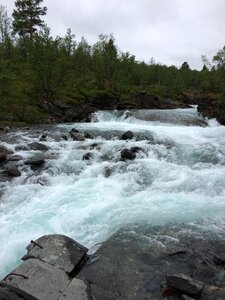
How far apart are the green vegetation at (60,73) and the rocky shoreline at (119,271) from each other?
21.9 metres

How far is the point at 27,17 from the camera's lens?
5822 centimetres

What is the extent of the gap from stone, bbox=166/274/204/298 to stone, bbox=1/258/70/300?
2088 mm

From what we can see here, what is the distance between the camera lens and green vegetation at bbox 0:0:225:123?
30766mm

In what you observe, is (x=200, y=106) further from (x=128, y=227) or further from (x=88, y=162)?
(x=128, y=227)

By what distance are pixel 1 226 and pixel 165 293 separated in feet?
18.2

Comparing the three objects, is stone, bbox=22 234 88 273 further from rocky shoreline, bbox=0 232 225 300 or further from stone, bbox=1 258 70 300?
stone, bbox=1 258 70 300

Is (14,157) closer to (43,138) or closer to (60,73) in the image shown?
(43,138)

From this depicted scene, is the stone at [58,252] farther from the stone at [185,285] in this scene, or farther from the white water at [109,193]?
the stone at [185,285]

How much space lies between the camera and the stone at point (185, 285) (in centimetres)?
591

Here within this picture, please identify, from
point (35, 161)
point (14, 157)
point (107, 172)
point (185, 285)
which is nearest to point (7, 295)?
point (185, 285)

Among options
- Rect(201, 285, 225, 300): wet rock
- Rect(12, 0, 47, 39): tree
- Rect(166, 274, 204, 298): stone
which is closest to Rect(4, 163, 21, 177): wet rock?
Rect(166, 274, 204, 298): stone

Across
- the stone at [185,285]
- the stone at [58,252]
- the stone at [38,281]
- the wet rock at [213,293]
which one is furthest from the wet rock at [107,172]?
the wet rock at [213,293]

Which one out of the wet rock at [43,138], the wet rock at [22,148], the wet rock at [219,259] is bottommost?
the wet rock at [219,259]

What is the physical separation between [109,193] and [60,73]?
24.6 m
